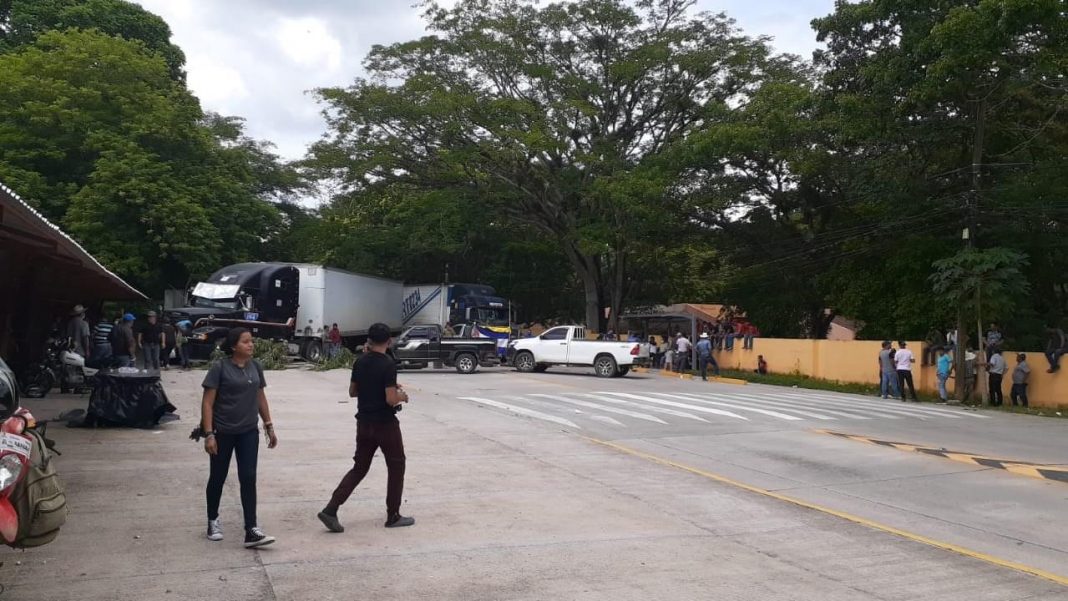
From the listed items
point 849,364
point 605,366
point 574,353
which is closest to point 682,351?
point 605,366

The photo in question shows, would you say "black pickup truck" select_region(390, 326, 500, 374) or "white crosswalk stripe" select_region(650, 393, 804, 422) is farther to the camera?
"black pickup truck" select_region(390, 326, 500, 374)

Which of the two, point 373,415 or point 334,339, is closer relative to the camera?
point 373,415

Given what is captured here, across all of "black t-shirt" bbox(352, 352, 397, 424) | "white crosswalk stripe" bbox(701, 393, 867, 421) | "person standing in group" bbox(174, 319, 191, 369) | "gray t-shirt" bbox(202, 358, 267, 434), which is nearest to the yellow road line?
"black t-shirt" bbox(352, 352, 397, 424)

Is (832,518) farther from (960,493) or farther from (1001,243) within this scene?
(1001,243)

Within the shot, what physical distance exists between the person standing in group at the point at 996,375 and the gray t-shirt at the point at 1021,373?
286mm

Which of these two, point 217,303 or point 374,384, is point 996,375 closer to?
point 374,384

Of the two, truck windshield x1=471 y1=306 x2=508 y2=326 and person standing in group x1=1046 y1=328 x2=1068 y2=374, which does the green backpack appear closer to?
person standing in group x1=1046 y1=328 x2=1068 y2=374

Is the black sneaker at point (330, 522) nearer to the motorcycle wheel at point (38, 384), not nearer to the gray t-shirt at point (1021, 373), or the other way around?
the motorcycle wheel at point (38, 384)

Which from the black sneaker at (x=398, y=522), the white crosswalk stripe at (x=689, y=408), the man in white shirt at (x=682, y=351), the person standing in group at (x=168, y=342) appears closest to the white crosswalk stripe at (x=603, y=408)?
the white crosswalk stripe at (x=689, y=408)

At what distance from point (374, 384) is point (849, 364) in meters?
26.4

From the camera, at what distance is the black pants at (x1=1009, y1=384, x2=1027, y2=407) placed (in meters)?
23.0

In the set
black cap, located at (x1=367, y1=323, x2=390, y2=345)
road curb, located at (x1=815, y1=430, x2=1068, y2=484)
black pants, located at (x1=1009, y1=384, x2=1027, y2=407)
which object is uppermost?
black cap, located at (x1=367, y1=323, x2=390, y2=345)

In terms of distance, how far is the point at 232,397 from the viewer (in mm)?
6656

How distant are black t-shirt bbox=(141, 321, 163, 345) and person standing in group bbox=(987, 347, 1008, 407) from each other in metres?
21.5
